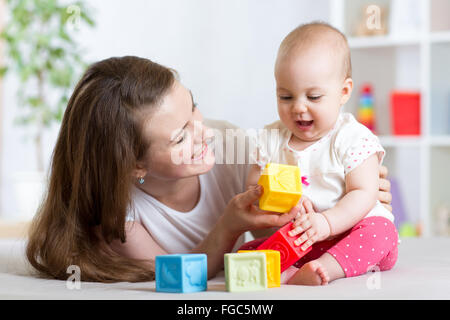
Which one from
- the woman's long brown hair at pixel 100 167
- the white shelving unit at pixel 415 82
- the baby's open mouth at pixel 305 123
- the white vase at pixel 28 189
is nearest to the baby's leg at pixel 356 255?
the baby's open mouth at pixel 305 123

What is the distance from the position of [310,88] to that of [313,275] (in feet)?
1.16

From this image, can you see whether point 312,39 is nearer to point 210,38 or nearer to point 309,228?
point 309,228

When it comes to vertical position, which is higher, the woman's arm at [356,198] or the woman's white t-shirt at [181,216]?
the woman's arm at [356,198]

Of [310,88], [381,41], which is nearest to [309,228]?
[310,88]

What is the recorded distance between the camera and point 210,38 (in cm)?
310

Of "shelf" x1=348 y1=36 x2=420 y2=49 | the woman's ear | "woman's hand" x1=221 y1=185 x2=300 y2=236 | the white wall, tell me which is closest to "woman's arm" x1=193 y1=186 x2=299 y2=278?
"woman's hand" x1=221 y1=185 x2=300 y2=236

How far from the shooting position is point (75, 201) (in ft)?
3.83

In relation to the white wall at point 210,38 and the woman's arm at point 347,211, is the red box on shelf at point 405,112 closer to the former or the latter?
the white wall at point 210,38

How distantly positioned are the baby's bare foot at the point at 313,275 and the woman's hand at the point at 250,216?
94mm

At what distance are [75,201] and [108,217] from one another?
7 centimetres

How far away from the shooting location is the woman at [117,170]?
3.69 feet

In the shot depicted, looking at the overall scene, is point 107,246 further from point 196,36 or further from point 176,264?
point 196,36

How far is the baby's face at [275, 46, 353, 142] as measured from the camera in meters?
1.11

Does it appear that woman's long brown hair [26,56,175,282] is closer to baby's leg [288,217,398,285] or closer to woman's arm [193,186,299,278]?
woman's arm [193,186,299,278]
